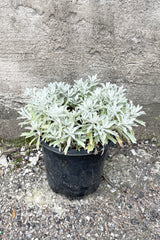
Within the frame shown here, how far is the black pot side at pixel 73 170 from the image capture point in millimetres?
1792

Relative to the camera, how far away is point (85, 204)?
2.07 meters

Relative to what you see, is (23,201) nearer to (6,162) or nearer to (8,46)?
(6,162)

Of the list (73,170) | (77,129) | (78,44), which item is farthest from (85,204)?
(78,44)

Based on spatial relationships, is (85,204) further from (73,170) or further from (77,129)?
(77,129)

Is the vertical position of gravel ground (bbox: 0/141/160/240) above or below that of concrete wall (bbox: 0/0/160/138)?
below

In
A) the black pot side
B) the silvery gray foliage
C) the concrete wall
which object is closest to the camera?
the silvery gray foliage

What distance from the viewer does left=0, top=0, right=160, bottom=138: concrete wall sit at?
6.68ft

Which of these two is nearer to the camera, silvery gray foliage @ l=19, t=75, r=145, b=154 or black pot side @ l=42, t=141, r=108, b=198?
silvery gray foliage @ l=19, t=75, r=145, b=154

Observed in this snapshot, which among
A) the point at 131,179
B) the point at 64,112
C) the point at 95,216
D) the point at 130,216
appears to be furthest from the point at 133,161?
the point at 64,112

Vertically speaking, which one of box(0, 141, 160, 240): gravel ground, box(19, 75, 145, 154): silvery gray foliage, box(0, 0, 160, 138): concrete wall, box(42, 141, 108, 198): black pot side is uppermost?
box(0, 0, 160, 138): concrete wall

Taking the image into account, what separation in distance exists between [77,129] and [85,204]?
833 millimetres

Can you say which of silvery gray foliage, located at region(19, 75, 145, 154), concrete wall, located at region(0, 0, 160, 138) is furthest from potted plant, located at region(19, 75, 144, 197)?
concrete wall, located at region(0, 0, 160, 138)

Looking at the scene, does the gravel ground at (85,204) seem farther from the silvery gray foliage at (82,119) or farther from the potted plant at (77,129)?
the silvery gray foliage at (82,119)

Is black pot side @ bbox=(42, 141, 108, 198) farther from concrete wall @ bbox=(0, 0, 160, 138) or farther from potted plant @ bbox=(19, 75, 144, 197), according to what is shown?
concrete wall @ bbox=(0, 0, 160, 138)
